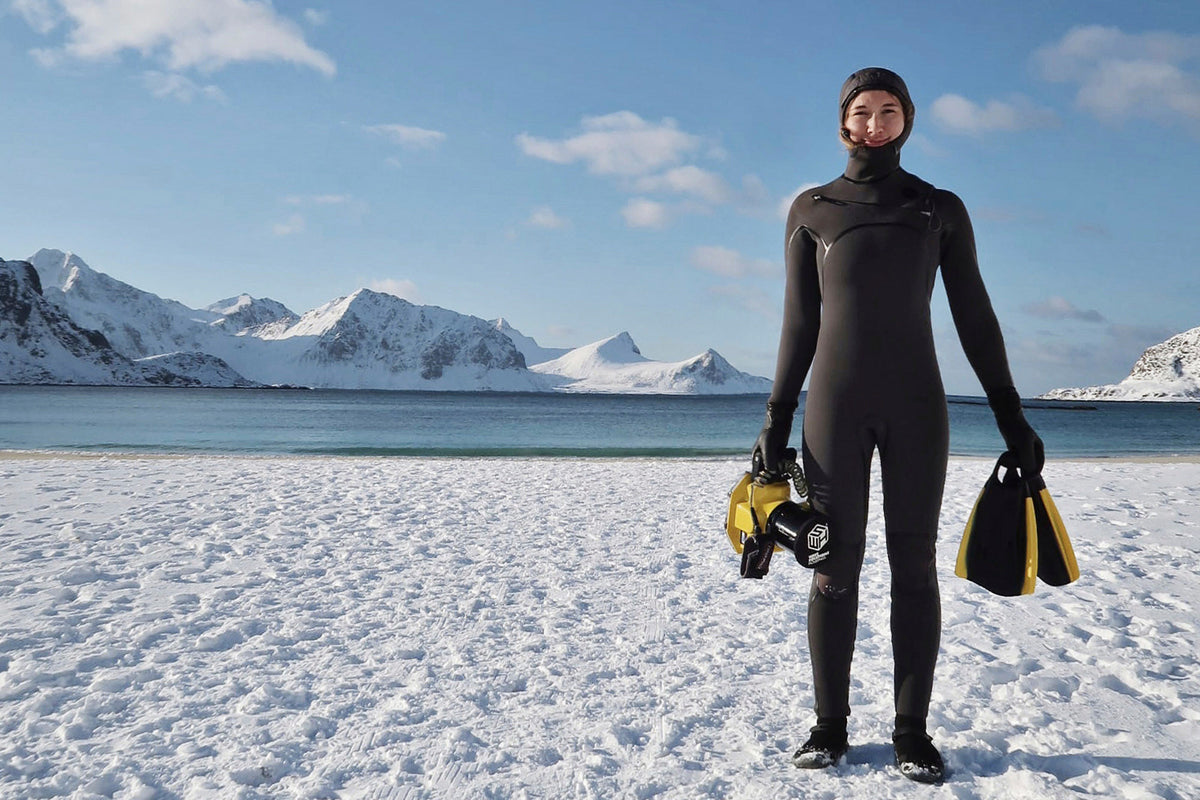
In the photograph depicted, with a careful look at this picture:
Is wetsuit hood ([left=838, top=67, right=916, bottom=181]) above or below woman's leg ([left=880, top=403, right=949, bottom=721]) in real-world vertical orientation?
above

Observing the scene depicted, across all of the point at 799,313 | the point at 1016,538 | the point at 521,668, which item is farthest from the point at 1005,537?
the point at 521,668

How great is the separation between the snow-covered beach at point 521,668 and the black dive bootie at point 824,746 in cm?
9

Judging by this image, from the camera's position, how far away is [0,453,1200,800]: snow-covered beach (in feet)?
10.1

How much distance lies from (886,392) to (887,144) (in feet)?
3.26

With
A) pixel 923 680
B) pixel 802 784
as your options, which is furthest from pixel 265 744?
pixel 923 680

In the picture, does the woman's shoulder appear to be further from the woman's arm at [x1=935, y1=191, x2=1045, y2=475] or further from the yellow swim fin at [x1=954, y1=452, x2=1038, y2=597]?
the yellow swim fin at [x1=954, y1=452, x2=1038, y2=597]

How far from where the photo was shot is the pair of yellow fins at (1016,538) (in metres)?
3.14

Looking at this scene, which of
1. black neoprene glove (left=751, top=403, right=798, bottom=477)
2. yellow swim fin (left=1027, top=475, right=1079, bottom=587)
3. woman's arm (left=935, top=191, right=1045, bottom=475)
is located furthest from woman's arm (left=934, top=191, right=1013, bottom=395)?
black neoprene glove (left=751, top=403, right=798, bottom=477)

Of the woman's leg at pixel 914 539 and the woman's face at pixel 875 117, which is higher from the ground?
the woman's face at pixel 875 117

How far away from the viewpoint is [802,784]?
117 inches

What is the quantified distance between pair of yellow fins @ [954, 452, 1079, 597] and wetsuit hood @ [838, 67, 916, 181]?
4.11 ft

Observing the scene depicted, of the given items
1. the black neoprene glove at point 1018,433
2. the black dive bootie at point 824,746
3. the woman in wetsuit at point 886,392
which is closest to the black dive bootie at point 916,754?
the woman in wetsuit at point 886,392

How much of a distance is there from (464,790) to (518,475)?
→ 11.8 m

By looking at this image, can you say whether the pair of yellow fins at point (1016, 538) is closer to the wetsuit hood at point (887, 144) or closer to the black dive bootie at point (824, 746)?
the black dive bootie at point (824, 746)
